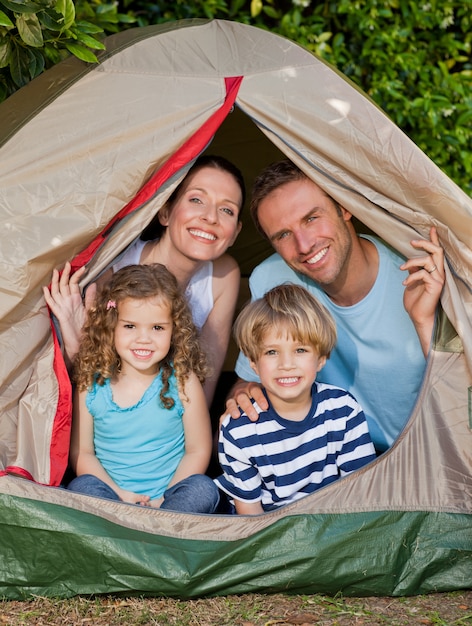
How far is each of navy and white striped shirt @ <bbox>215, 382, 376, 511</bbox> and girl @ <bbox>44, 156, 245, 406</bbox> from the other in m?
0.33

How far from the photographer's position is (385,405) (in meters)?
2.58

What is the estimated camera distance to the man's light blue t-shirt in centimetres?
251

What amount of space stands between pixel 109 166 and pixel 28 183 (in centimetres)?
21

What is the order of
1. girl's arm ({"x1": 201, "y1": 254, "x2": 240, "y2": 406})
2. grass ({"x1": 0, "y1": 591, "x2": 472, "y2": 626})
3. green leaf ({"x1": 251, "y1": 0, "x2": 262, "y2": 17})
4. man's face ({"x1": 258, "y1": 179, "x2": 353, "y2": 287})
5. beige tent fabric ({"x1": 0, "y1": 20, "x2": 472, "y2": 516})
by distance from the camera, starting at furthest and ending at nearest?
green leaf ({"x1": 251, "y1": 0, "x2": 262, "y2": 17}) < girl's arm ({"x1": 201, "y1": 254, "x2": 240, "y2": 406}) < man's face ({"x1": 258, "y1": 179, "x2": 353, "y2": 287}) < beige tent fabric ({"x1": 0, "y1": 20, "x2": 472, "y2": 516}) < grass ({"x1": 0, "y1": 591, "x2": 472, "y2": 626})

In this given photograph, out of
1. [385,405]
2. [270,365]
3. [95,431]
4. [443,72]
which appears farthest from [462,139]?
[95,431]

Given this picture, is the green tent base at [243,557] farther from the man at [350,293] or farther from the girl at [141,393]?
the man at [350,293]

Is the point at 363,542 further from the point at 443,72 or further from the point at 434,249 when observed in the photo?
the point at 443,72

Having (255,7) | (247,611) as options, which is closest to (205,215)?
(247,611)

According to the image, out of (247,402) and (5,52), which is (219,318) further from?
(5,52)

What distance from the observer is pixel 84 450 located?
2432 mm

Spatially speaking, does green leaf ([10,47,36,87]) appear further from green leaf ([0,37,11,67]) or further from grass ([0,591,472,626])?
grass ([0,591,472,626])

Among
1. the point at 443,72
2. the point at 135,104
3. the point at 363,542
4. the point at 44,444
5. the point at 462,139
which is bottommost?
the point at 363,542

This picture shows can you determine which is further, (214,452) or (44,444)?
(214,452)

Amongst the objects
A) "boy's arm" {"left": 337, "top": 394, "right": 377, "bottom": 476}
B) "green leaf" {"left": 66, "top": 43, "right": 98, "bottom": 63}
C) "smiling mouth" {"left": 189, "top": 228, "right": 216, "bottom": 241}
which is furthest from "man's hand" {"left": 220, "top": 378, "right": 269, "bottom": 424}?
"green leaf" {"left": 66, "top": 43, "right": 98, "bottom": 63}
